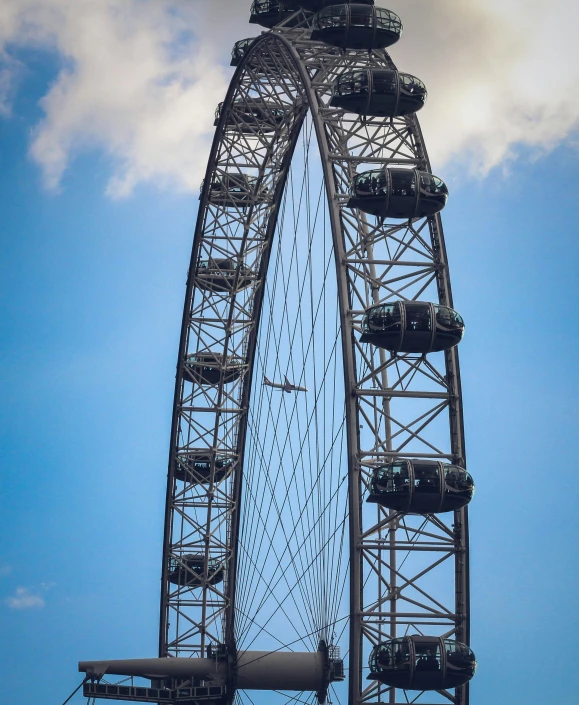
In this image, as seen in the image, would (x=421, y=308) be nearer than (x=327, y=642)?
Yes

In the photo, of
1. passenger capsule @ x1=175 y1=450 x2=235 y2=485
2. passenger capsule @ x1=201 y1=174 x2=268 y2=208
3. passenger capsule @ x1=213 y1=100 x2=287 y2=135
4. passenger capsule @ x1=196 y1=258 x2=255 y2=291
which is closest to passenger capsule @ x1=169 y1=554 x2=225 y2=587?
passenger capsule @ x1=175 y1=450 x2=235 y2=485

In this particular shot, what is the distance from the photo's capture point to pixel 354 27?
163 feet

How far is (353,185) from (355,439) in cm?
744

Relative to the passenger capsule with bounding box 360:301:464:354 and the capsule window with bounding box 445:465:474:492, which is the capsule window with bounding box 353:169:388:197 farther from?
the capsule window with bounding box 445:465:474:492

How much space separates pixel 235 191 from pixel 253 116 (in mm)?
4713

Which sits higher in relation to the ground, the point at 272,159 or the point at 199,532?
the point at 272,159

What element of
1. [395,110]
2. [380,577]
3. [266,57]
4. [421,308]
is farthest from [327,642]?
[266,57]

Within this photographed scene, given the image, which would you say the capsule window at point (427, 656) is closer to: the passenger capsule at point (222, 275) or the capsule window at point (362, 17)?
the capsule window at point (362, 17)

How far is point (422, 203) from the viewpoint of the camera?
4653 cm

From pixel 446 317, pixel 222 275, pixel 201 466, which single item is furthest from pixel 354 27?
pixel 201 466

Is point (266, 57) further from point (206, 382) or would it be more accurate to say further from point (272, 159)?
point (206, 382)

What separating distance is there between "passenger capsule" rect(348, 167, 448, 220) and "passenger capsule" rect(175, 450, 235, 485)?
73.4 feet

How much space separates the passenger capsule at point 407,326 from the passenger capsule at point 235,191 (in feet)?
62.8

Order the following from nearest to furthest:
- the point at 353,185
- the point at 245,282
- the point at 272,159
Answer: the point at 353,185 < the point at 272,159 < the point at 245,282
